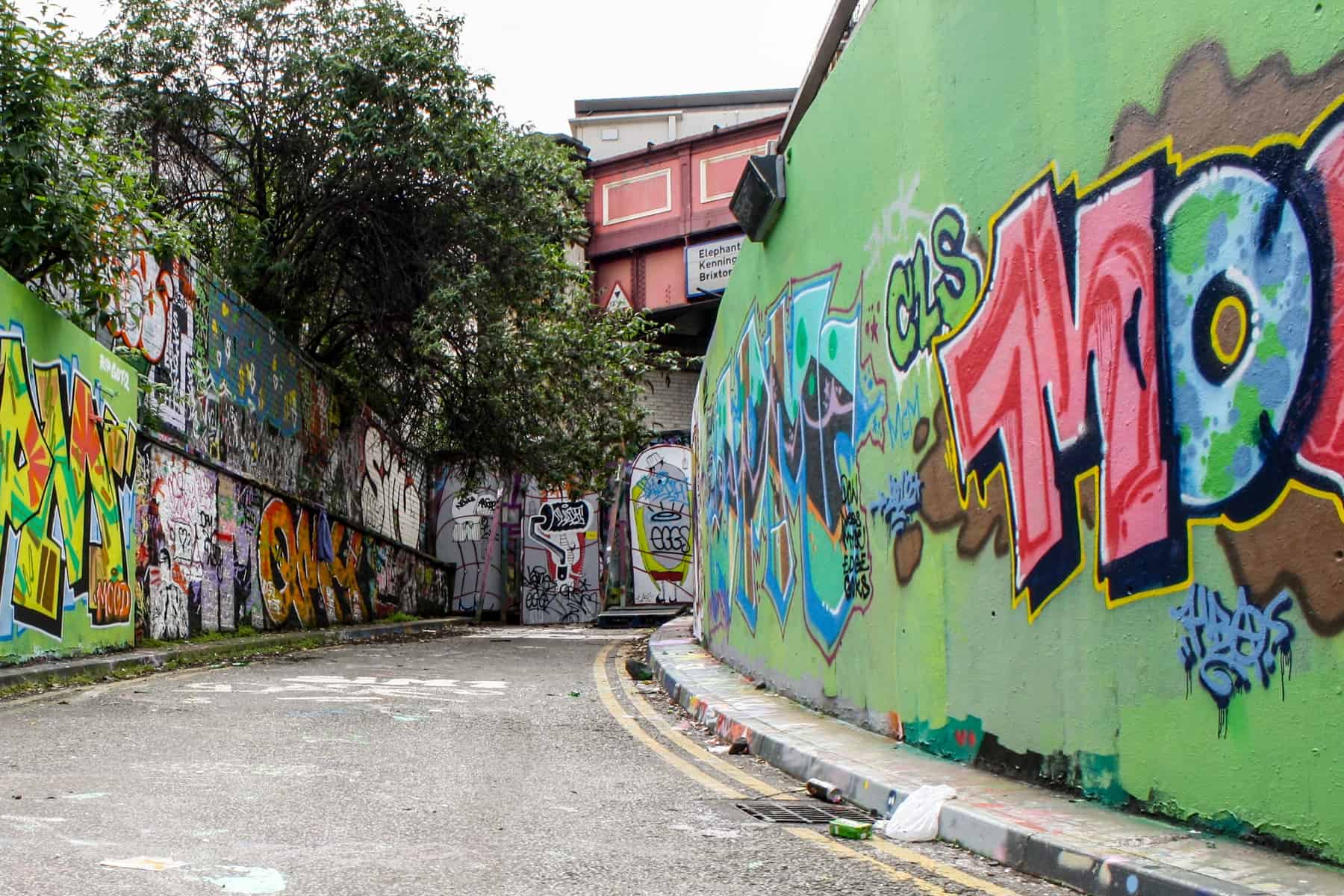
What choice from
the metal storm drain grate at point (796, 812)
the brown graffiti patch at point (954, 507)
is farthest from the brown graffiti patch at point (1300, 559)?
the metal storm drain grate at point (796, 812)

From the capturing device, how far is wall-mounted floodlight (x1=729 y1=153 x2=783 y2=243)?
967 cm

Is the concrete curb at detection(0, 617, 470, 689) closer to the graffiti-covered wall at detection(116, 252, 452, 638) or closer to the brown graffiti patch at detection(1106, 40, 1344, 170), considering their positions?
the graffiti-covered wall at detection(116, 252, 452, 638)

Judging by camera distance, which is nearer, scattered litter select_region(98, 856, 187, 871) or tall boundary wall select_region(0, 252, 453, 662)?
scattered litter select_region(98, 856, 187, 871)

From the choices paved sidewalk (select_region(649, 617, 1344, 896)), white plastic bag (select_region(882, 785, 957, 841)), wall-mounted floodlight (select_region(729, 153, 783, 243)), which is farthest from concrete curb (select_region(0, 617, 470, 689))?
white plastic bag (select_region(882, 785, 957, 841))

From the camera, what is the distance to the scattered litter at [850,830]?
16.7ft

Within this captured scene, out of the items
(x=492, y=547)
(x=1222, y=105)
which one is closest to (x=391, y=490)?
(x=492, y=547)

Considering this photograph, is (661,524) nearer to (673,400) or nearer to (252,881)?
(673,400)

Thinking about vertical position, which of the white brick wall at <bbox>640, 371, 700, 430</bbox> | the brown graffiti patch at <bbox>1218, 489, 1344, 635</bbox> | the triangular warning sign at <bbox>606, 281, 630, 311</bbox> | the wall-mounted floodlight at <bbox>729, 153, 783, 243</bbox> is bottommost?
the brown graffiti patch at <bbox>1218, 489, 1344, 635</bbox>

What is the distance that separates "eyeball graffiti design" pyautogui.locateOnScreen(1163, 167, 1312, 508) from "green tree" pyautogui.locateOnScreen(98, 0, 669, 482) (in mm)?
14510

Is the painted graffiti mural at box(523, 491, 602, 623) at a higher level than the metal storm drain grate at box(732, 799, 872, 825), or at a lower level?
higher

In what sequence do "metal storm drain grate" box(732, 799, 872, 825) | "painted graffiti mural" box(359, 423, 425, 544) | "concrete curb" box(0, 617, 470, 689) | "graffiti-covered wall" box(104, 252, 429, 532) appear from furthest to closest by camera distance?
"painted graffiti mural" box(359, 423, 425, 544) < "graffiti-covered wall" box(104, 252, 429, 532) < "concrete curb" box(0, 617, 470, 689) < "metal storm drain grate" box(732, 799, 872, 825)

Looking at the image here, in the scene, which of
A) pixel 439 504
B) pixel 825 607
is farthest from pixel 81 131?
pixel 439 504

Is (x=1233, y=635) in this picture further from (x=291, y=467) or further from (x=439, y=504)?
(x=439, y=504)

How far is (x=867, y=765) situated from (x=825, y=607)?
2.28 m
